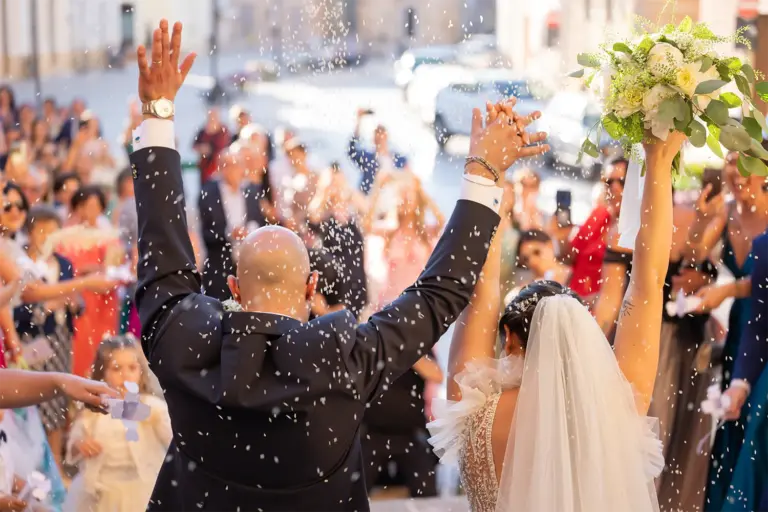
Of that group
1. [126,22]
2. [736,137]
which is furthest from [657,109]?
[126,22]

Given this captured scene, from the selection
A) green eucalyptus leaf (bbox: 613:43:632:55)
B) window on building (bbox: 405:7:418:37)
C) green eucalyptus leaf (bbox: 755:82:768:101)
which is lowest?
green eucalyptus leaf (bbox: 755:82:768:101)

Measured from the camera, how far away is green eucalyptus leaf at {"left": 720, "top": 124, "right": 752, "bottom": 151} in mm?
2930

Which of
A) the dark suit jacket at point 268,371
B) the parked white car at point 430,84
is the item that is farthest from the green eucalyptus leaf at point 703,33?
the parked white car at point 430,84

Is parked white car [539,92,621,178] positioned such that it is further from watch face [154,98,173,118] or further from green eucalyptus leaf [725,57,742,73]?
watch face [154,98,173,118]

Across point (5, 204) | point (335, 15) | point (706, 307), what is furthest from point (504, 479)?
point (335, 15)

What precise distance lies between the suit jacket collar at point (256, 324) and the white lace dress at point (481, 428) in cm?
58

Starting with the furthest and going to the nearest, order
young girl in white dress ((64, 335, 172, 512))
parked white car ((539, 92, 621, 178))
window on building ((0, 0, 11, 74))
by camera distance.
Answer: window on building ((0, 0, 11, 74)) → parked white car ((539, 92, 621, 178)) → young girl in white dress ((64, 335, 172, 512))

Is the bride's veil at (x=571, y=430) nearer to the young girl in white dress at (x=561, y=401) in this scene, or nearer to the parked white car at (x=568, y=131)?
the young girl in white dress at (x=561, y=401)

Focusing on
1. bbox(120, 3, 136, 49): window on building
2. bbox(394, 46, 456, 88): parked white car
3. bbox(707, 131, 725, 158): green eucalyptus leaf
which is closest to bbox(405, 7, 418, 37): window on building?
bbox(120, 3, 136, 49): window on building

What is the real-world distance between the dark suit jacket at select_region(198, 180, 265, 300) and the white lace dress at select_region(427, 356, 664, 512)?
3053 mm

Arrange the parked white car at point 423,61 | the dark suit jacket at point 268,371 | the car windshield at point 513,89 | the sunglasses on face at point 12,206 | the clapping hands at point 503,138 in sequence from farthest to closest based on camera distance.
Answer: the parked white car at point 423,61 < the car windshield at point 513,89 < the sunglasses on face at point 12,206 < the clapping hands at point 503,138 < the dark suit jacket at point 268,371

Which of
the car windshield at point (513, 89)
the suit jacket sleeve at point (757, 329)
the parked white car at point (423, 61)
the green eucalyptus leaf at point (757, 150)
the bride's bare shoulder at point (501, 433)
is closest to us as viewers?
the bride's bare shoulder at point (501, 433)

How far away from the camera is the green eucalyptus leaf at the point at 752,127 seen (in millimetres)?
3027

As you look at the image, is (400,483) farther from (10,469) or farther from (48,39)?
(48,39)
